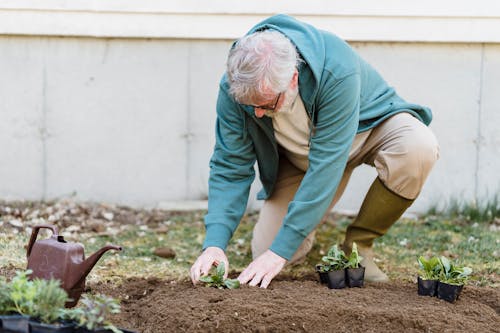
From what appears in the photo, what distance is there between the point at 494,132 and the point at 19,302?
3.80 metres

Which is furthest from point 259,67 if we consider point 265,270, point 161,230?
point 161,230

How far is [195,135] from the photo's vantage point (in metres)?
5.53

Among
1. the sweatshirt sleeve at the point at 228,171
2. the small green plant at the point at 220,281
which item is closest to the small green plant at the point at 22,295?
the small green plant at the point at 220,281

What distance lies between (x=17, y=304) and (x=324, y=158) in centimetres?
151

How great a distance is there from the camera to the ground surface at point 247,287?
3.04 metres

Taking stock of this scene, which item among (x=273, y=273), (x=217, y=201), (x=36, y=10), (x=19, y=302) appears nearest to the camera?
(x=19, y=302)

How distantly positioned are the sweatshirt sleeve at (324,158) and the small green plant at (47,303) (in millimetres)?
1218

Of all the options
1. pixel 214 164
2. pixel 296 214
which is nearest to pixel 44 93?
pixel 214 164

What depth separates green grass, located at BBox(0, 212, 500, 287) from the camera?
4082mm

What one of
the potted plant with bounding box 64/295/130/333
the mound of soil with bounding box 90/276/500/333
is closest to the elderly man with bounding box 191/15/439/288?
the mound of soil with bounding box 90/276/500/333

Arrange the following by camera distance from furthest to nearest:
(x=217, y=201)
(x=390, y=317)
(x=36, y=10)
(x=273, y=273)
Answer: (x=36, y=10) → (x=217, y=201) → (x=273, y=273) → (x=390, y=317)

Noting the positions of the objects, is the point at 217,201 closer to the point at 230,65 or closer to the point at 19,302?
the point at 230,65

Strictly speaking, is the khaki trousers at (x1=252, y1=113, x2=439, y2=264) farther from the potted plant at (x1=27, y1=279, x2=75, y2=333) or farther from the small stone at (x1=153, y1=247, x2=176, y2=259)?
the potted plant at (x1=27, y1=279, x2=75, y2=333)

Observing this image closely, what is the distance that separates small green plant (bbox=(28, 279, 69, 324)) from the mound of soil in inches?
21.5
